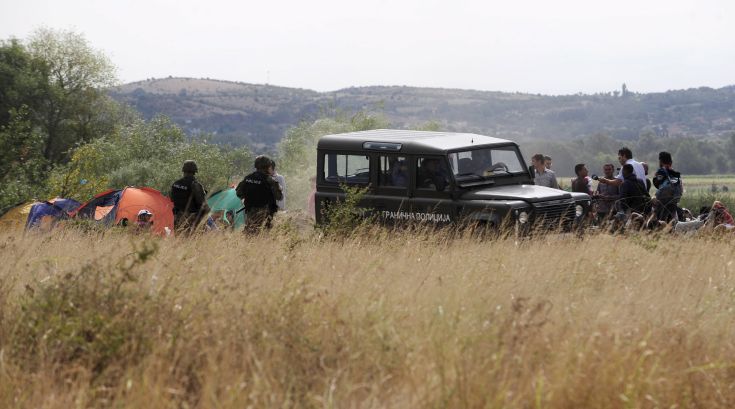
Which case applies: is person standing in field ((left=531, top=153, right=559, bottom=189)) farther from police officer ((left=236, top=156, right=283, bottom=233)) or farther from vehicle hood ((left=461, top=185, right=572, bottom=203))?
police officer ((left=236, top=156, right=283, bottom=233))

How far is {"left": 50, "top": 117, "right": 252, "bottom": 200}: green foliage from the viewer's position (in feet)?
138

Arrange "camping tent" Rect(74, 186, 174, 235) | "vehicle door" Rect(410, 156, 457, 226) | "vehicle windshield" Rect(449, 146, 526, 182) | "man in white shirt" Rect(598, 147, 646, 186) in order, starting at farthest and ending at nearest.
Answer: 1. "camping tent" Rect(74, 186, 174, 235)
2. "man in white shirt" Rect(598, 147, 646, 186)
3. "vehicle windshield" Rect(449, 146, 526, 182)
4. "vehicle door" Rect(410, 156, 457, 226)

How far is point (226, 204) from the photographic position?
51.0 feet

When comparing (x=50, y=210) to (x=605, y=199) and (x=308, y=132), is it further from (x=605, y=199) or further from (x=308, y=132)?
(x=308, y=132)

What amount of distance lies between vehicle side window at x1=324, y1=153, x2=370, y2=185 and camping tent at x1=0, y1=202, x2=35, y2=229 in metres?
6.09

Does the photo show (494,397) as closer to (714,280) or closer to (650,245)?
(714,280)

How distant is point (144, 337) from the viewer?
5.91m

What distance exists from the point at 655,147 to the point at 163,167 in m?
137

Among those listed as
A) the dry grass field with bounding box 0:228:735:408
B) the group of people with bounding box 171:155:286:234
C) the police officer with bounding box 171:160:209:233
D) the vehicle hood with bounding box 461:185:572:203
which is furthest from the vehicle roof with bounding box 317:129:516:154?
the dry grass field with bounding box 0:228:735:408

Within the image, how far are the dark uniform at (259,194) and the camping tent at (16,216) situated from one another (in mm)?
5913

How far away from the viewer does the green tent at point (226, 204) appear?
593 inches

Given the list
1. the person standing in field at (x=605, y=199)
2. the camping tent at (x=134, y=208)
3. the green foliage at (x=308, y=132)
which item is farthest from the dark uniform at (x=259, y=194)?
the green foliage at (x=308, y=132)

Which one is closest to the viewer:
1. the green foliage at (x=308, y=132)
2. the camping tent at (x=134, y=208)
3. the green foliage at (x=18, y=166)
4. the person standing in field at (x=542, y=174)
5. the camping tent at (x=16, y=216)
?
the camping tent at (x=134, y=208)

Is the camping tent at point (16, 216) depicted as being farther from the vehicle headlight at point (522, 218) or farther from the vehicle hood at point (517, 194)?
the vehicle headlight at point (522, 218)
